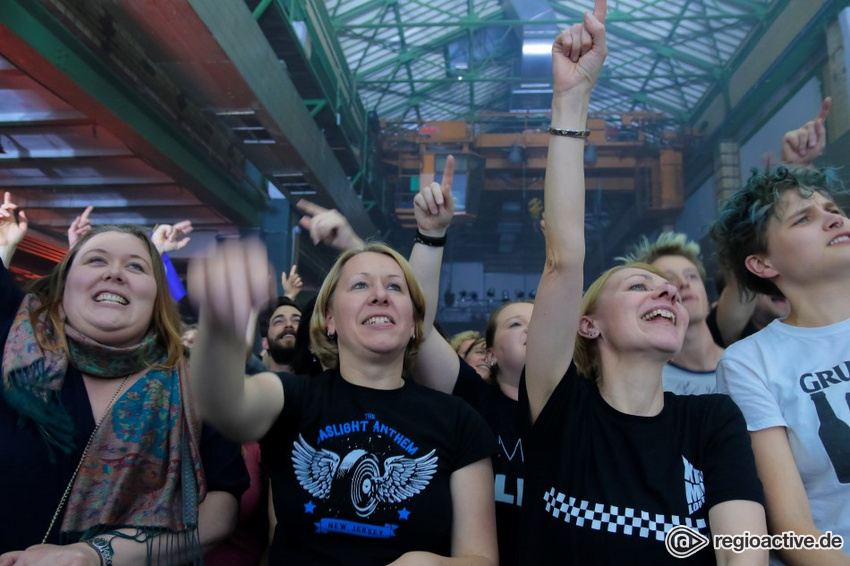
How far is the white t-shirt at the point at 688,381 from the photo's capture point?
6.19 ft

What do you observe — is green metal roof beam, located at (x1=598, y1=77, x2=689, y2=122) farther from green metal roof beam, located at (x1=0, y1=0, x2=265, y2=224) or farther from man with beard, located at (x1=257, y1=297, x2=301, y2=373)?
man with beard, located at (x1=257, y1=297, x2=301, y2=373)

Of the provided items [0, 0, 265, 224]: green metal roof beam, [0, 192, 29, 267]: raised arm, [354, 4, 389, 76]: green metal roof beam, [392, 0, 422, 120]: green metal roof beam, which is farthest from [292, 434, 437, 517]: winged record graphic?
[392, 0, 422, 120]: green metal roof beam

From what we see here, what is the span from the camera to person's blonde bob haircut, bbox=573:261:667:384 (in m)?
1.44

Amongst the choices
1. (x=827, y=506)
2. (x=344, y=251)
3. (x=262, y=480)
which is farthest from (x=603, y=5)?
(x=262, y=480)

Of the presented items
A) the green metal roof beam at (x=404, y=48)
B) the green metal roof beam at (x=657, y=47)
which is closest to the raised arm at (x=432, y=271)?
the green metal roof beam at (x=404, y=48)

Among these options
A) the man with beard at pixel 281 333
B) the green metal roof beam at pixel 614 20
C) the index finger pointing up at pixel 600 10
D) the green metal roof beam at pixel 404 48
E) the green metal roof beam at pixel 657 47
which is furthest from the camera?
the green metal roof beam at pixel 657 47

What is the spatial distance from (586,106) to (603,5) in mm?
265

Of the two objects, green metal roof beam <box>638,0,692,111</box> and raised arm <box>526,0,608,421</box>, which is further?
green metal roof beam <box>638,0,692,111</box>

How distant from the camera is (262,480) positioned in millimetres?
1645

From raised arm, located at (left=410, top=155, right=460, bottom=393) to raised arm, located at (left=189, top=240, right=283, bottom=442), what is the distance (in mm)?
482

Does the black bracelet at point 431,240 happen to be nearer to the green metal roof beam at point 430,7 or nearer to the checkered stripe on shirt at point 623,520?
the checkered stripe on shirt at point 623,520

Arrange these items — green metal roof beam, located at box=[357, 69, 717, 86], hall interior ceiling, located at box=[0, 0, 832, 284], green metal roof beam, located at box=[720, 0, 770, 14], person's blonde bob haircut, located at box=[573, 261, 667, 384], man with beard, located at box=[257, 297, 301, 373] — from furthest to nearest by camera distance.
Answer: green metal roof beam, located at box=[357, 69, 717, 86] → green metal roof beam, located at box=[720, 0, 770, 14] → hall interior ceiling, located at box=[0, 0, 832, 284] → man with beard, located at box=[257, 297, 301, 373] → person's blonde bob haircut, located at box=[573, 261, 667, 384]

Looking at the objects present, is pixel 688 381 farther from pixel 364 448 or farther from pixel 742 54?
pixel 742 54

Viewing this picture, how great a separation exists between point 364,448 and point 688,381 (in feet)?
3.72
